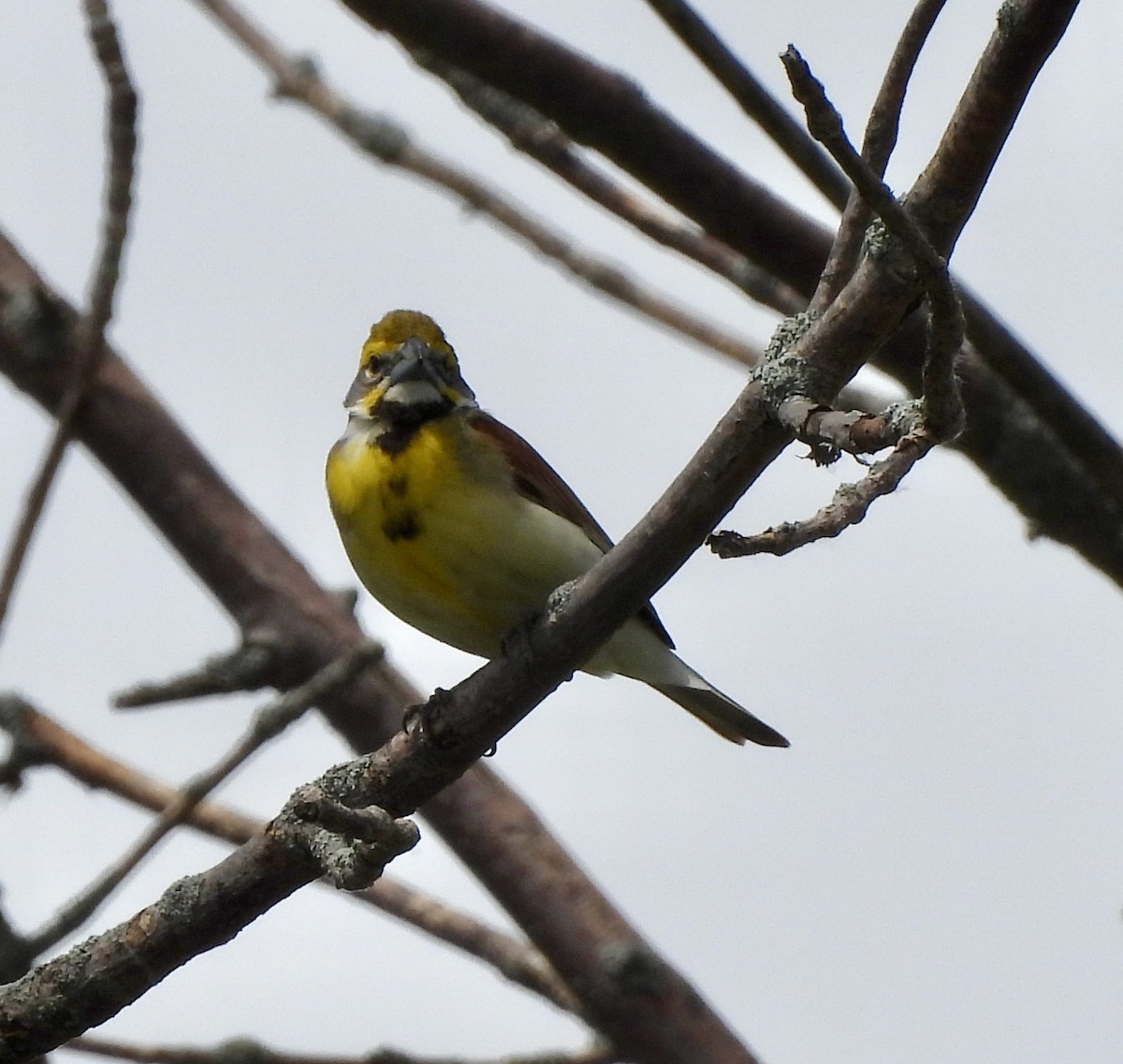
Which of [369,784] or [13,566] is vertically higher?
[13,566]

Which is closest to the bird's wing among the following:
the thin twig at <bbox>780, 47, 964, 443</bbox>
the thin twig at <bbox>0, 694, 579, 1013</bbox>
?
the thin twig at <bbox>0, 694, 579, 1013</bbox>

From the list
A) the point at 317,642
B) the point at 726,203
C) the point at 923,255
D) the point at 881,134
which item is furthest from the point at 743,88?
the point at 317,642

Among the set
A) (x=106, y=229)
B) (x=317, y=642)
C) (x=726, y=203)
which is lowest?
(x=726, y=203)

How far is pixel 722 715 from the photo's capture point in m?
6.54

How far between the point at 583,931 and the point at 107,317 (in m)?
2.25

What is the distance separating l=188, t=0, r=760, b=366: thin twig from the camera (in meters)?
5.67

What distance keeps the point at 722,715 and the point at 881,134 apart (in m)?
3.48

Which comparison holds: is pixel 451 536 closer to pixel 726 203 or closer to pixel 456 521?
pixel 456 521

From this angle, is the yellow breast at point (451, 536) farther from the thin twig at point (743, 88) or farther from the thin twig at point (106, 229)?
the thin twig at point (743, 88)

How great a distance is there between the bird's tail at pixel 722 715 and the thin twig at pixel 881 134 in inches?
128

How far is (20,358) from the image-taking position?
18.9 ft

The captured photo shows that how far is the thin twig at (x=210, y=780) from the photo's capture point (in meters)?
4.05

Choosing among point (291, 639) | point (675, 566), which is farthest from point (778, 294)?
point (675, 566)

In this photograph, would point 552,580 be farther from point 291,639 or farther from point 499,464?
point 291,639
